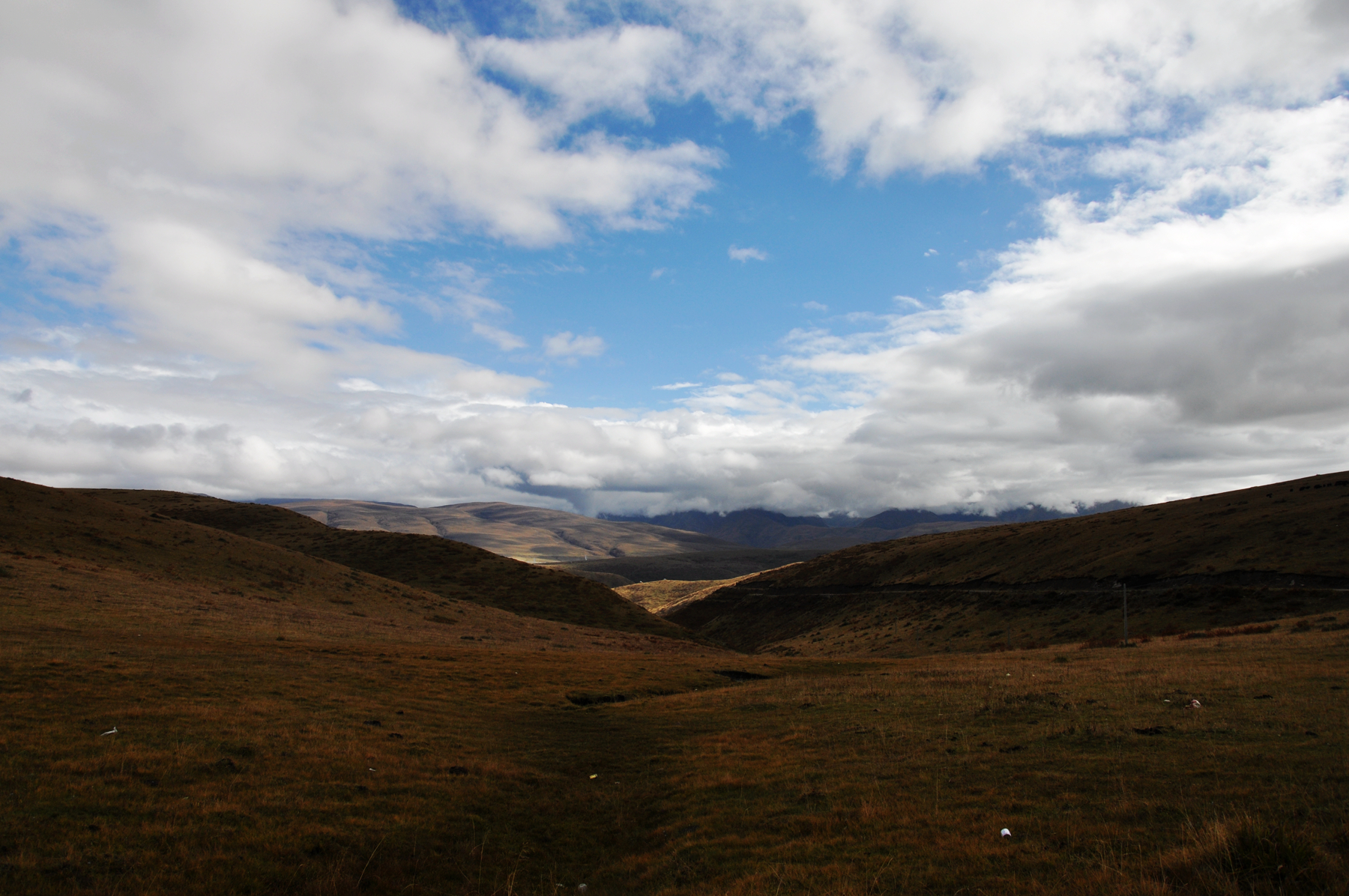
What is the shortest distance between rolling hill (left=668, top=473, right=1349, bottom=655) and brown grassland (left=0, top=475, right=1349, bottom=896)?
36.9 metres

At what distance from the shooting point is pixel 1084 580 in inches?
3516

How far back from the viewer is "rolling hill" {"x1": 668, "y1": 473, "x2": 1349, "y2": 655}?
6856 centimetres

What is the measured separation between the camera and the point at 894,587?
123688 millimetres

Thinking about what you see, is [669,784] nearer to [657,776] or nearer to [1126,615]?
[657,776]

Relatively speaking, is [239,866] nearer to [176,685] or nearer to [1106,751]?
[176,685]

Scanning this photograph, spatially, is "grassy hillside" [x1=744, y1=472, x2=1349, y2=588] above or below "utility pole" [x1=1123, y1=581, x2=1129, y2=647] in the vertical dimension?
above

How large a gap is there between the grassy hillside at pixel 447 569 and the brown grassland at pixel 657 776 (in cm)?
7346

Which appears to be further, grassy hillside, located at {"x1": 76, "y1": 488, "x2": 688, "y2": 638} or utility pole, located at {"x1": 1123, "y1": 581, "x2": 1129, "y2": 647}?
grassy hillside, located at {"x1": 76, "y1": 488, "x2": 688, "y2": 638}

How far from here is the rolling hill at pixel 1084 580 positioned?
6856cm

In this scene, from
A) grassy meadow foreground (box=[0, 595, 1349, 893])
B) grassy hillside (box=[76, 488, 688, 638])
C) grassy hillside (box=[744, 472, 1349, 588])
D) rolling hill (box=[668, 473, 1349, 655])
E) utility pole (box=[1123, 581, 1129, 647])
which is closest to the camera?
grassy meadow foreground (box=[0, 595, 1349, 893])

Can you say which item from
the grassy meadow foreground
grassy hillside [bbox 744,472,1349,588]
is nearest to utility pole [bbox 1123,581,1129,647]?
grassy hillside [bbox 744,472,1349,588]

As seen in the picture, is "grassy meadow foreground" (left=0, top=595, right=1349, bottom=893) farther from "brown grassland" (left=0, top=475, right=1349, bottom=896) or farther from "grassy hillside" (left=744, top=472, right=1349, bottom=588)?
"grassy hillside" (left=744, top=472, right=1349, bottom=588)

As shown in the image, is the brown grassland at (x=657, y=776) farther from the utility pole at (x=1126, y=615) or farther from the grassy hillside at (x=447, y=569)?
the grassy hillside at (x=447, y=569)

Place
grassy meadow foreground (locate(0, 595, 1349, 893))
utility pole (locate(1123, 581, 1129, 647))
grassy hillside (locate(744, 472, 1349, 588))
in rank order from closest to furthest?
grassy meadow foreground (locate(0, 595, 1349, 893)) → utility pole (locate(1123, 581, 1129, 647)) → grassy hillside (locate(744, 472, 1349, 588))
